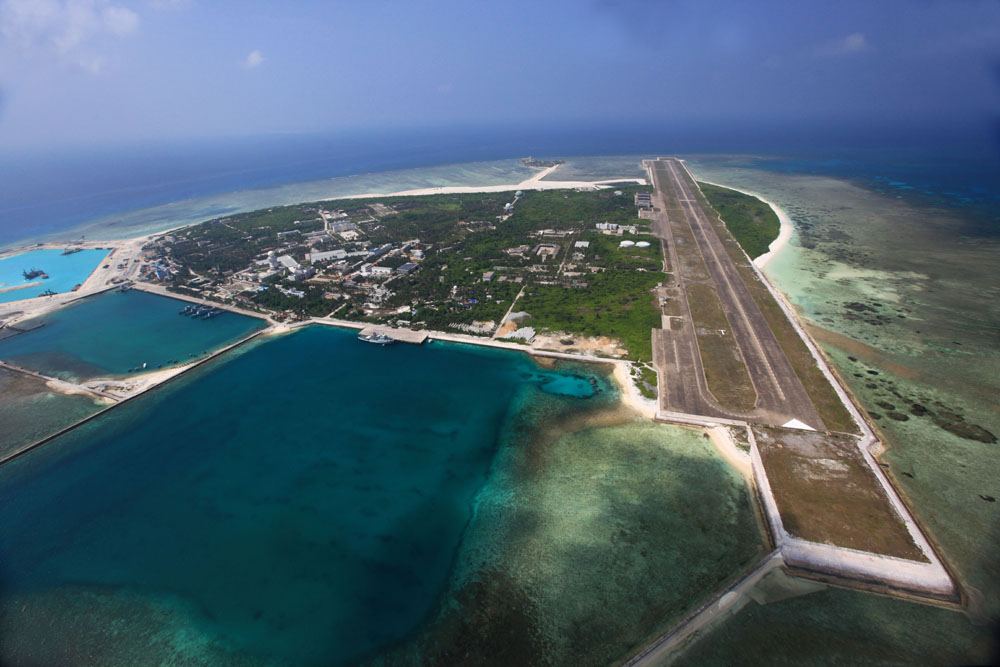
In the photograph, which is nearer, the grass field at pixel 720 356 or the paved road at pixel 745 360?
the paved road at pixel 745 360

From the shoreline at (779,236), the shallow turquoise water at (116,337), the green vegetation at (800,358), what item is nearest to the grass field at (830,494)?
the green vegetation at (800,358)

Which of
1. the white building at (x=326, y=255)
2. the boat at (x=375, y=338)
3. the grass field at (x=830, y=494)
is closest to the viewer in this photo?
the grass field at (x=830, y=494)

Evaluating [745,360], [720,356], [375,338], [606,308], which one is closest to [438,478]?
[375,338]

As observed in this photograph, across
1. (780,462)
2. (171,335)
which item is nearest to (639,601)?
(780,462)

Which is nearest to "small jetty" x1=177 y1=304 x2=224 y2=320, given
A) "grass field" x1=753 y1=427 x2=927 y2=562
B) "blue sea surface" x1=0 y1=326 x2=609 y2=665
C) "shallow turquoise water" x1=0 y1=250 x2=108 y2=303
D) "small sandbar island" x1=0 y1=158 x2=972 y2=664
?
"small sandbar island" x1=0 y1=158 x2=972 y2=664

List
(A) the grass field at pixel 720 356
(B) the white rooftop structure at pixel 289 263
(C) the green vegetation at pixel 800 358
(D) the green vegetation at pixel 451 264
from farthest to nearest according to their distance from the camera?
(B) the white rooftop structure at pixel 289 263, (D) the green vegetation at pixel 451 264, (A) the grass field at pixel 720 356, (C) the green vegetation at pixel 800 358

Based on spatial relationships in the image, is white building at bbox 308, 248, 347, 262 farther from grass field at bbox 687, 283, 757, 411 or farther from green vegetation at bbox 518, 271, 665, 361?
grass field at bbox 687, 283, 757, 411

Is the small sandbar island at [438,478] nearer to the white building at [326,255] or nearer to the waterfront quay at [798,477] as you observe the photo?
the waterfront quay at [798,477]
